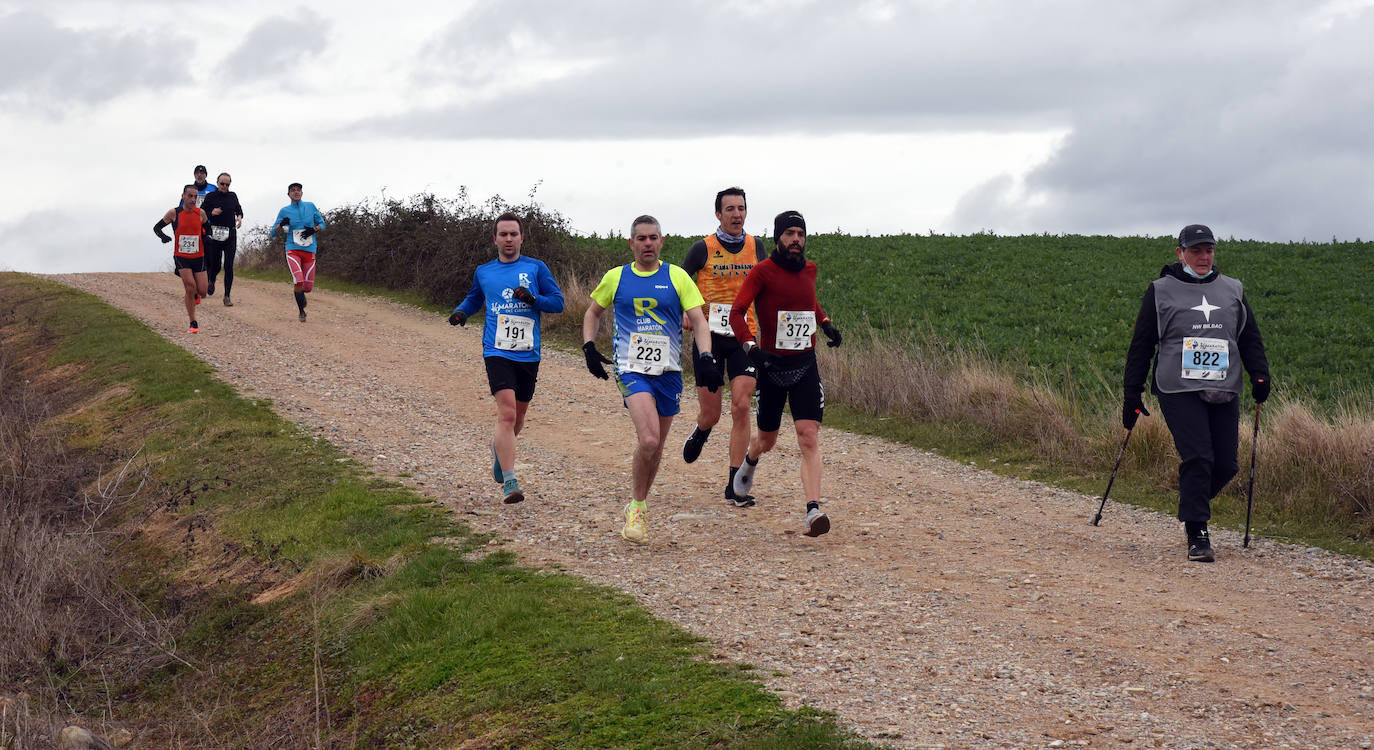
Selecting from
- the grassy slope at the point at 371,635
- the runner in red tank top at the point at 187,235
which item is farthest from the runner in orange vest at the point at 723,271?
A: the runner in red tank top at the point at 187,235

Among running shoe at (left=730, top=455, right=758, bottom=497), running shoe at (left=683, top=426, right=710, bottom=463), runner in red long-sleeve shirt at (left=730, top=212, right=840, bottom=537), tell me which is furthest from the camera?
running shoe at (left=683, top=426, right=710, bottom=463)

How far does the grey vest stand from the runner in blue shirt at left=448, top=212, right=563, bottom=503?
439 cm

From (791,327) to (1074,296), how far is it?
69.6ft

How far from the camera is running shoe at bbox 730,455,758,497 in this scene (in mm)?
9930

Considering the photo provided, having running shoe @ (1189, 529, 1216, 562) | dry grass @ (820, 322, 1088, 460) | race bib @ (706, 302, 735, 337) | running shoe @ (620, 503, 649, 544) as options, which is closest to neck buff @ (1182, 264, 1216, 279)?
running shoe @ (1189, 529, 1216, 562)

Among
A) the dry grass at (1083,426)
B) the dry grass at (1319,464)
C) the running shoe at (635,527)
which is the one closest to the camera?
the running shoe at (635,527)

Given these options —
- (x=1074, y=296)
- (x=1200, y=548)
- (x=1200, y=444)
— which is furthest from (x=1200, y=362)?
(x=1074, y=296)

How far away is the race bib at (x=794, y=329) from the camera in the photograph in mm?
8758

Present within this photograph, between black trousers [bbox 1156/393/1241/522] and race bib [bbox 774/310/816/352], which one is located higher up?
race bib [bbox 774/310/816/352]

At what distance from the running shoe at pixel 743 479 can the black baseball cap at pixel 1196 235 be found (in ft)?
11.7

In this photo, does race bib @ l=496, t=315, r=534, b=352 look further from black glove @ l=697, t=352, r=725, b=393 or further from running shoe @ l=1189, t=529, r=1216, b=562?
running shoe @ l=1189, t=529, r=1216, b=562

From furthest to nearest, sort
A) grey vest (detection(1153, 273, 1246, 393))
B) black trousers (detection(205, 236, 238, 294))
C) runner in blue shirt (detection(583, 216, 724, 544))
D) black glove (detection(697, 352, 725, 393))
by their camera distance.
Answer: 1. black trousers (detection(205, 236, 238, 294))
2. grey vest (detection(1153, 273, 1246, 393))
3. runner in blue shirt (detection(583, 216, 724, 544))
4. black glove (detection(697, 352, 725, 393))

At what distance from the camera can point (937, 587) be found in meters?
7.93

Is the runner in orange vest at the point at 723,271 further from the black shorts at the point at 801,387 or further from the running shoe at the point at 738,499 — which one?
the black shorts at the point at 801,387
